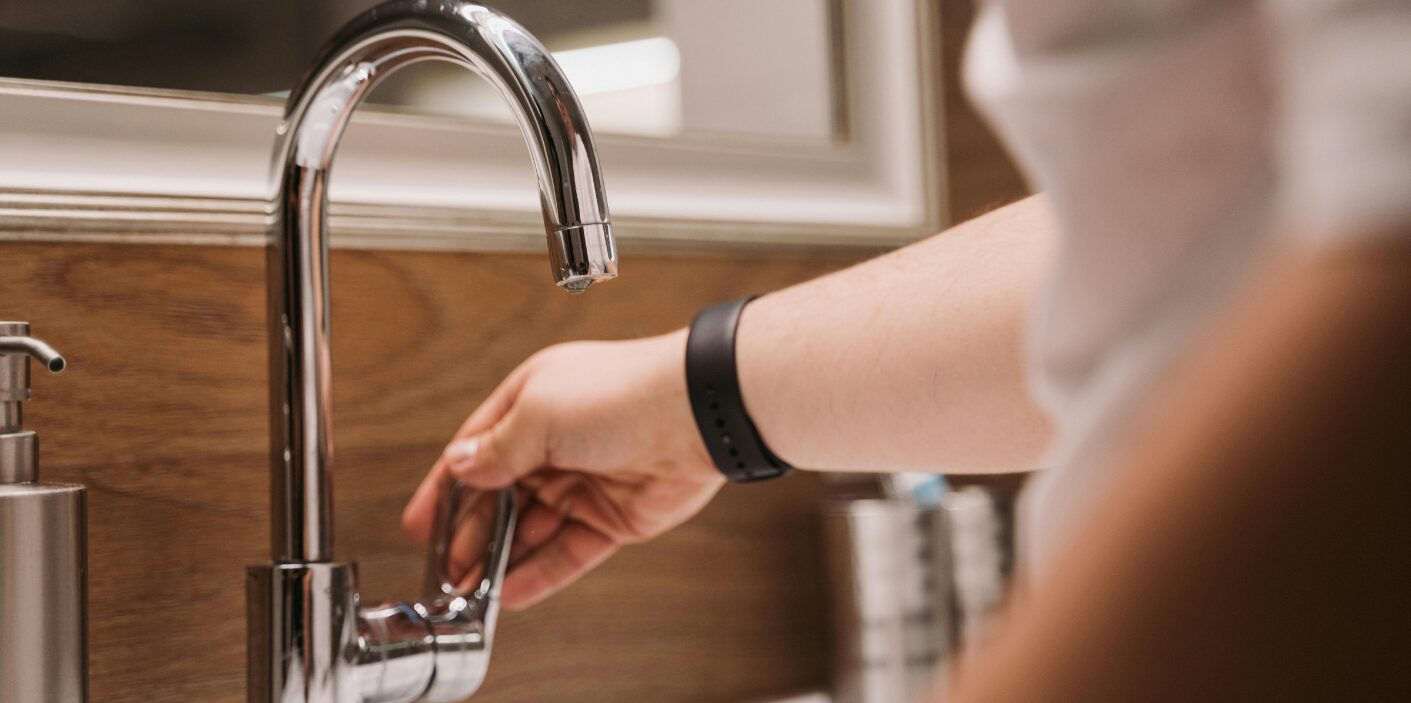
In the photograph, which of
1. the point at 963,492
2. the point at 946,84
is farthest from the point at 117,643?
the point at 946,84

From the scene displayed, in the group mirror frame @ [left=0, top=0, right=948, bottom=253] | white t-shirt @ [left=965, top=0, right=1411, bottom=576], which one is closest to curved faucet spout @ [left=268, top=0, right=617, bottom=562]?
mirror frame @ [left=0, top=0, right=948, bottom=253]

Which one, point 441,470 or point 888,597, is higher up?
point 441,470

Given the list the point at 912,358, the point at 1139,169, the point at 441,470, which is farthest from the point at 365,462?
the point at 1139,169

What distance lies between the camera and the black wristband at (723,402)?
638 millimetres

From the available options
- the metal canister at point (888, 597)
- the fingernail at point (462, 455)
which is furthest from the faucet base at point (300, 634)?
the metal canister at point (888, 597)

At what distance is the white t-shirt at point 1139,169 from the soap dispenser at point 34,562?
1.30 ft

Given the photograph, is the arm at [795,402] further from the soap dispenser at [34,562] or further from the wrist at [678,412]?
the soap dispenser at [34,562]

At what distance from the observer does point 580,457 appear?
2.20ft

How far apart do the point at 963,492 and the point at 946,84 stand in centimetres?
30

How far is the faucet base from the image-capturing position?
0.54 metres

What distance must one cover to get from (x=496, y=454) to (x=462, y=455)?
0.02 meters

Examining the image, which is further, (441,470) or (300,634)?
(441,470)

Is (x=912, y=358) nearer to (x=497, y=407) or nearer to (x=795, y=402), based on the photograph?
(x=795, y=402)

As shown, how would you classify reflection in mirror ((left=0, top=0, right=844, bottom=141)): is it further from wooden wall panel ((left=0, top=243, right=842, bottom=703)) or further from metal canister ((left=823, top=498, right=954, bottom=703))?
metal canister ((left=823, top=498, right=954, bottom=703))
